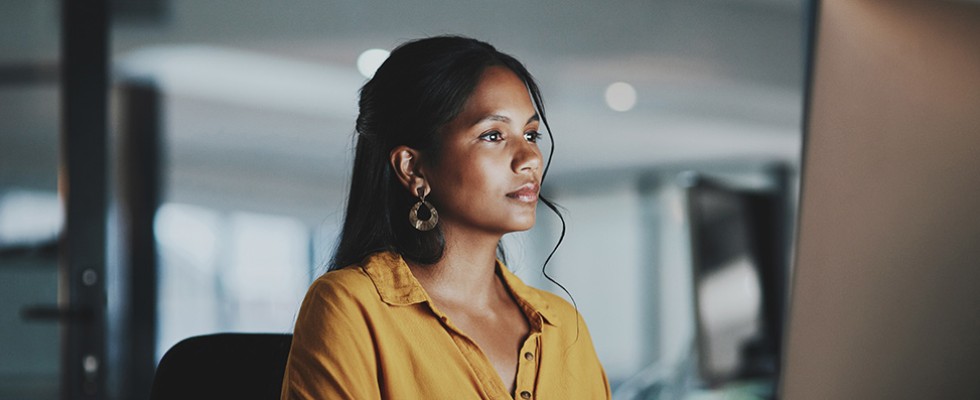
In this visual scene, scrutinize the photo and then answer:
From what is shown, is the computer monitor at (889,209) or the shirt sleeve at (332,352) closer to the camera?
the computer monitor at (889,209)

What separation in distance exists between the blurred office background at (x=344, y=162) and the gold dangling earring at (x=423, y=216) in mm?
1514

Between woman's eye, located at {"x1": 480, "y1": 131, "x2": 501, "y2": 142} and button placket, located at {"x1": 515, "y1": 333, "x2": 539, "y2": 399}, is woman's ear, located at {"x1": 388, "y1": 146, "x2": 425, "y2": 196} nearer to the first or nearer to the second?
woman's eye, located at {"x1": 480, "y1": 131, "x2": 501, "y2": 142}

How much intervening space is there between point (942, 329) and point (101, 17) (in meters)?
2.95

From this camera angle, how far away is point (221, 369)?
143 centimetres

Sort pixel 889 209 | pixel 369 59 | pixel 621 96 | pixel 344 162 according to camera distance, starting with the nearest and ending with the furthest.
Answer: pixel 889 209 < pixel 344 162 < pixel 369 59 < pixel 621 96

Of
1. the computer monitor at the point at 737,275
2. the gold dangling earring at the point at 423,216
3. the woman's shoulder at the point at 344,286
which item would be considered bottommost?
the computer monitor at the point at 737,275

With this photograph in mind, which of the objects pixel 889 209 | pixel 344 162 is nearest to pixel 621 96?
pixel 344 162

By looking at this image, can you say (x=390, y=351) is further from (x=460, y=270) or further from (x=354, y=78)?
(x=354, y=78)

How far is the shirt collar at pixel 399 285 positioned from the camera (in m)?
1.34

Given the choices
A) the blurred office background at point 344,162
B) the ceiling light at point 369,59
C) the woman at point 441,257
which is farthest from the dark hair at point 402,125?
the ceiling light at point 369,59

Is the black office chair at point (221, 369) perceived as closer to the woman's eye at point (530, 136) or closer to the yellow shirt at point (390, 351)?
the yellow shirt at point (390, 351)

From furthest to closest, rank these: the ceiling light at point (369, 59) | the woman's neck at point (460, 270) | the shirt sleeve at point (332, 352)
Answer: the ceiling light at point (369, 59) → the woman's neck at point (460, 270) → the shirt sleeve at point (332, 352)

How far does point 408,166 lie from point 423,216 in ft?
0.26

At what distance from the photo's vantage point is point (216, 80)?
10.8ft
